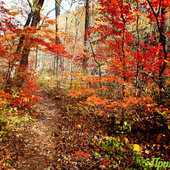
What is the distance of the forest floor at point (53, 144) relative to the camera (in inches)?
161

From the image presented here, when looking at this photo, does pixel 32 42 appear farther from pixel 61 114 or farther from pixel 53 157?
pixel 53 157

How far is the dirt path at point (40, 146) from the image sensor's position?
4.06 meters

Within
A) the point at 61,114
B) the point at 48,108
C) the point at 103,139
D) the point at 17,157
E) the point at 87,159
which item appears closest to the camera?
the point at 17,157

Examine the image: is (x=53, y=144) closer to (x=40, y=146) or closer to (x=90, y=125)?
(x=40, y=146)

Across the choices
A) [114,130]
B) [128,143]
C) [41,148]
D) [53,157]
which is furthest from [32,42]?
[128,143]

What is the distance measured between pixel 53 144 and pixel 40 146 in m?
0.52

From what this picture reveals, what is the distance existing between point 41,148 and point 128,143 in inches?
134

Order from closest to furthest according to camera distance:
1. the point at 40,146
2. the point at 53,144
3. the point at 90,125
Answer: the point at 40,146 < the point at 53,144 < the point at 90,125

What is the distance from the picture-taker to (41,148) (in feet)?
15.7

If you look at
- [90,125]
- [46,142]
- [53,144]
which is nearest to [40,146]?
[46,142]

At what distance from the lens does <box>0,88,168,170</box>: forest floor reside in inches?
161

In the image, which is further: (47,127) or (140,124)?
(47,127)

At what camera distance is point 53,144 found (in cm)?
509

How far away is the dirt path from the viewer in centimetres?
406
